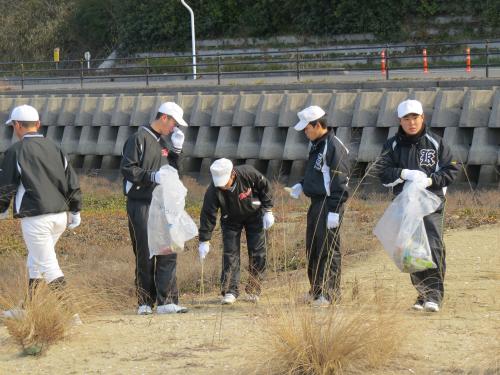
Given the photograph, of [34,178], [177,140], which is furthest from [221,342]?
[177,140]

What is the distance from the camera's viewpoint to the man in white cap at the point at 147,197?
9.52 metres

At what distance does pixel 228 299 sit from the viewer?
Answer: 33.1 feet

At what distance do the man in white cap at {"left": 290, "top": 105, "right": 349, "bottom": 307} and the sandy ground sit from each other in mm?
372

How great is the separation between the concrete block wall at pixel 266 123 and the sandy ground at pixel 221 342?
26.5 feet

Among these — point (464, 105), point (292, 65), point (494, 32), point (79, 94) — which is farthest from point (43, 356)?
point (494, 32)

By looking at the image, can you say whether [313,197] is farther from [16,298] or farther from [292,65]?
[292,65]

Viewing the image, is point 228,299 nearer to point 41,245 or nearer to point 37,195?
point 41,245

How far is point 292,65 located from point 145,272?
24468 mm

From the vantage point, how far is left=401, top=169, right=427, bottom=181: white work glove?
885 centimetres

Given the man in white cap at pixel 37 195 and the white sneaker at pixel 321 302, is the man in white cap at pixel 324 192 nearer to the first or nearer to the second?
the white sneaker at pixel 321 302

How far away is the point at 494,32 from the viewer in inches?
1375

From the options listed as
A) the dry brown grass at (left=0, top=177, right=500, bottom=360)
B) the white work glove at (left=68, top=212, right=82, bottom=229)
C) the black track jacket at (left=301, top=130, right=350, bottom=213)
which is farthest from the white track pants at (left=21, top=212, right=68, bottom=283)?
the black track jacket at (left=301, top=130, right=350, bottom=213)

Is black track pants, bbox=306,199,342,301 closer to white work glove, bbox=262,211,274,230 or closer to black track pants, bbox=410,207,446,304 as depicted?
white work glove, bbox=262,211,274,230

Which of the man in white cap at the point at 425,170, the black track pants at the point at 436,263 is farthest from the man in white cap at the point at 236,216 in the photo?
the black track pants at the point at 436,263
